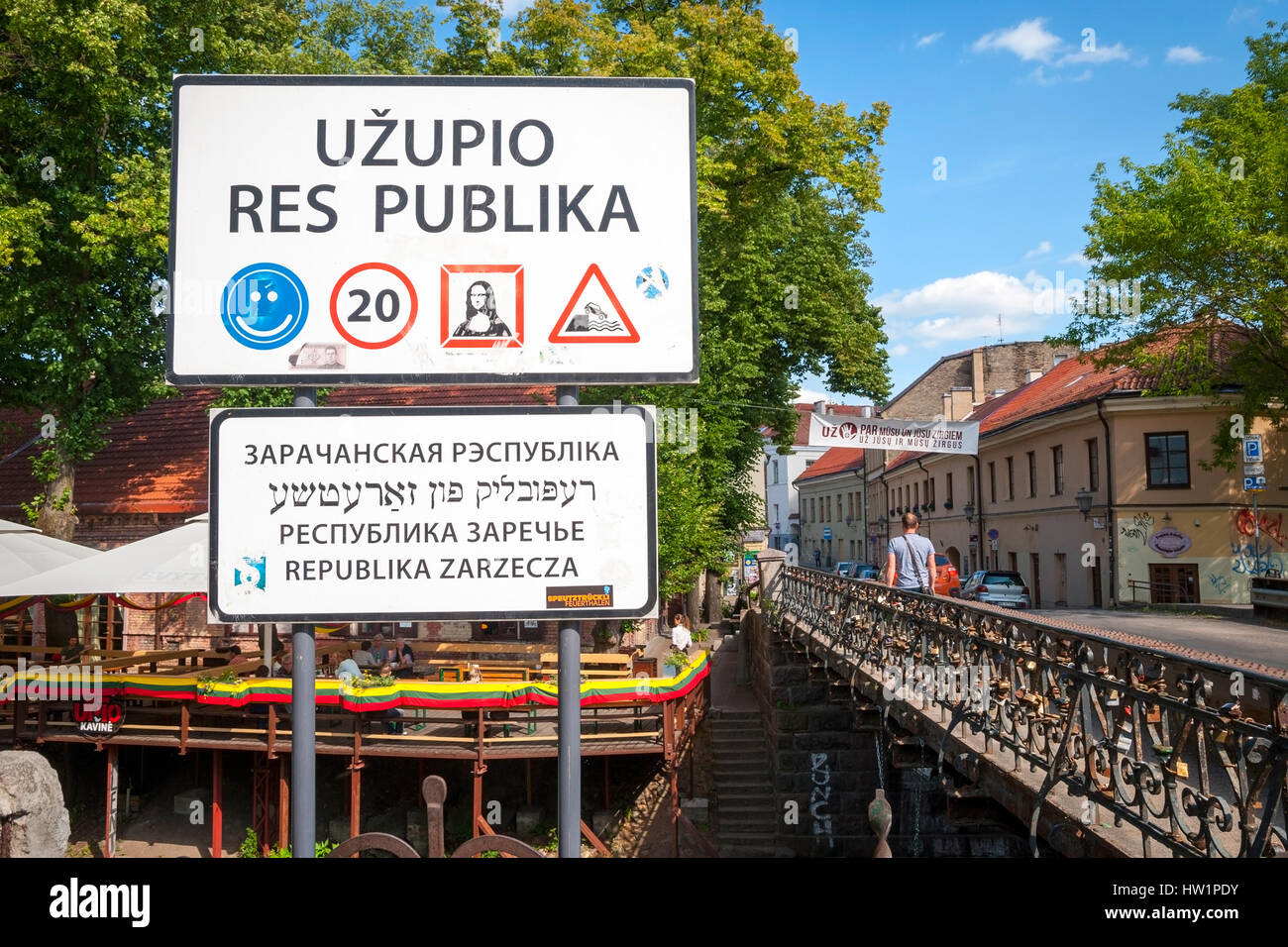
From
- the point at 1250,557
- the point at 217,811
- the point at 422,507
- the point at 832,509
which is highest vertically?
the point at 422,507

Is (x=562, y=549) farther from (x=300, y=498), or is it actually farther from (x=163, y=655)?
(x=163, y=655)

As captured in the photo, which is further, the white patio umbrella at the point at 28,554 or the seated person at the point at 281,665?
the seated person at the point at 281,665

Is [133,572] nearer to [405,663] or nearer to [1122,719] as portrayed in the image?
[405,663]

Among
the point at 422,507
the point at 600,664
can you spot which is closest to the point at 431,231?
the point at 422,507

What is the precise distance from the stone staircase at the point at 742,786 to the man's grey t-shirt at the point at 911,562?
7.48 m

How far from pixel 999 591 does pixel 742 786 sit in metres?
12.4

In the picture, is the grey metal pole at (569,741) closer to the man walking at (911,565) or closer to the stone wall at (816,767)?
the man walking at (911,565)

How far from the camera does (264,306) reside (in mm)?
2775

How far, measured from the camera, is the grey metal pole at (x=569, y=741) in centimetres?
246

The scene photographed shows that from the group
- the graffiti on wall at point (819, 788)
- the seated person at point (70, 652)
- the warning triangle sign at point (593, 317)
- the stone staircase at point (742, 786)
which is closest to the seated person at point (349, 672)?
the seated person at point (70, 652)

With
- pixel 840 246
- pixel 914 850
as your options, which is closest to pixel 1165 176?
pixel 840 246

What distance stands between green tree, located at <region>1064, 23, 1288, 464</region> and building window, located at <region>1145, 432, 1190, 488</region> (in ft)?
19.7

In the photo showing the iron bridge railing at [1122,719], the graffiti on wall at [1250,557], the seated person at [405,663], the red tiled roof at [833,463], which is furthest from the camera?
the red tiled roof at [833,463]
